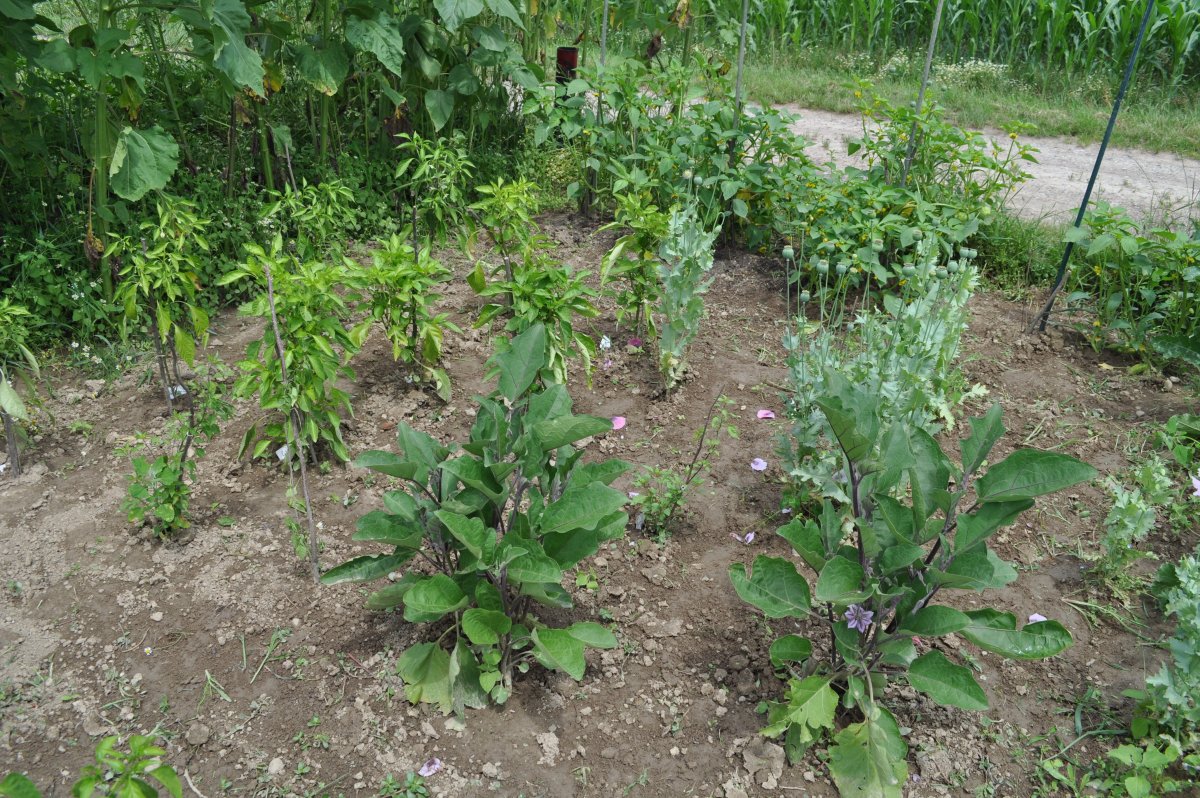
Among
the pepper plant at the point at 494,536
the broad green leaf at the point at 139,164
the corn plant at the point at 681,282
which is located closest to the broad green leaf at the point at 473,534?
the pepper plant at the point at 494,536

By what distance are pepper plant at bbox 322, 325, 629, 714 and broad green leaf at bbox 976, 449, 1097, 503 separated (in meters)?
0.89

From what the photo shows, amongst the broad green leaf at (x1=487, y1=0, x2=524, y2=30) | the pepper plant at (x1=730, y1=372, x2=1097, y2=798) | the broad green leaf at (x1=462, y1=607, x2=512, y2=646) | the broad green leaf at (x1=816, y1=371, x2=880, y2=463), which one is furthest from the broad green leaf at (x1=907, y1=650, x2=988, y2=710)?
the broad green leaf at (x1=487, y1=0, x2=524, y2=30)

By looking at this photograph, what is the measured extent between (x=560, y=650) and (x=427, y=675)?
44 cm

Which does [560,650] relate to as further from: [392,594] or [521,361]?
[521,361]

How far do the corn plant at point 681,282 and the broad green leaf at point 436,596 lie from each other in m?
1.58

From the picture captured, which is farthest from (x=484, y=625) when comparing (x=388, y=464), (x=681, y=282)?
Answer: (x=681, y=282)

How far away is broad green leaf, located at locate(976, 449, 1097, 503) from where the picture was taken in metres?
2.14

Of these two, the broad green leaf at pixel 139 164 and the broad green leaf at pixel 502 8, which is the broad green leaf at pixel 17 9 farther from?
the broad green leaf at pixel 502 8

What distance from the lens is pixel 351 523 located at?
318cm

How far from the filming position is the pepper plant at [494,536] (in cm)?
237

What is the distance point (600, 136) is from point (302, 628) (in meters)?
3.17

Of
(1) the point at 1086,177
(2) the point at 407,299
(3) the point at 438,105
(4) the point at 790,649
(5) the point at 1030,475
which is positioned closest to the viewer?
(5) the point at 1030,475

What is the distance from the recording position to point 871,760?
7.55ft

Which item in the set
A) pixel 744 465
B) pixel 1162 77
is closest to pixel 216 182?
pixel 744 465
